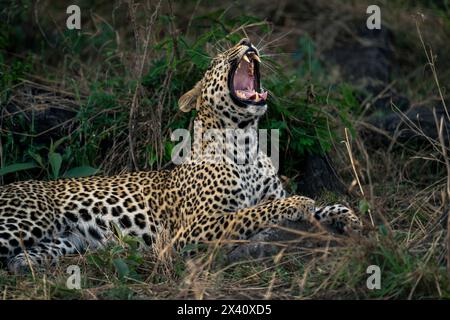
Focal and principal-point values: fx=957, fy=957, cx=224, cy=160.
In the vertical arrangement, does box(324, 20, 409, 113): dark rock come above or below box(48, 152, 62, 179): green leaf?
above

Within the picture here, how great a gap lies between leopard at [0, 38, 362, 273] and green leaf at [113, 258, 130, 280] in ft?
2.92

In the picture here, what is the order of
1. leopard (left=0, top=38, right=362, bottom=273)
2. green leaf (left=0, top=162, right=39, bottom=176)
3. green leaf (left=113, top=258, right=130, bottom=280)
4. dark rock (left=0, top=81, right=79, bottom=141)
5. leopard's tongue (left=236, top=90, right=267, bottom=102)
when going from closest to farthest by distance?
green leaf (left=113, top=258, right=130, bottom=280), leopard (left=0, top=38, right=362, bottom=273), leopard's tongue (left=236, top=90, right=267, bottom=102), green leaf (left=0, top=162, right=39, bottom=176), dark rock (left=0, top=81, right=79, bottom=141)

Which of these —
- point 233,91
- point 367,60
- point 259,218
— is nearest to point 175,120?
point 233,91

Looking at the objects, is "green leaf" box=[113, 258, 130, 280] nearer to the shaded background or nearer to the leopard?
the leopard

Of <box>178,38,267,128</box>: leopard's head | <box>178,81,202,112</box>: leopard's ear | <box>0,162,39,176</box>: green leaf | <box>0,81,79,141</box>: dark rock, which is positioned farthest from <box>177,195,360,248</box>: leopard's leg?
<box>0,81,79,141</box>: dark rock

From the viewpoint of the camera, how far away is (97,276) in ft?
26.2

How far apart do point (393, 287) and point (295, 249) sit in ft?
4.55

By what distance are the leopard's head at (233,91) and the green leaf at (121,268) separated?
6.41 ft

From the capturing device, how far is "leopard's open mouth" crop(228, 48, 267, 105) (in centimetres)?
887

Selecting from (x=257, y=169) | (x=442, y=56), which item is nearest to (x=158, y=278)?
(x=257, y=169)

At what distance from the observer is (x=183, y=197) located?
916cm

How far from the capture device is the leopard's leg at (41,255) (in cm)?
822

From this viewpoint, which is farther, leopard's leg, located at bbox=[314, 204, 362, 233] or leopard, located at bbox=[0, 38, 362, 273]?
leopard, located at bbox=[0, 38, 362, 273]

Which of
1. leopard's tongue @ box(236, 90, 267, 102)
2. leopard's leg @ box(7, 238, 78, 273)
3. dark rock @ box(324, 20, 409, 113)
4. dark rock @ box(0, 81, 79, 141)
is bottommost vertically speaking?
leopard's leg @ box(7, 238, 78, 273)
